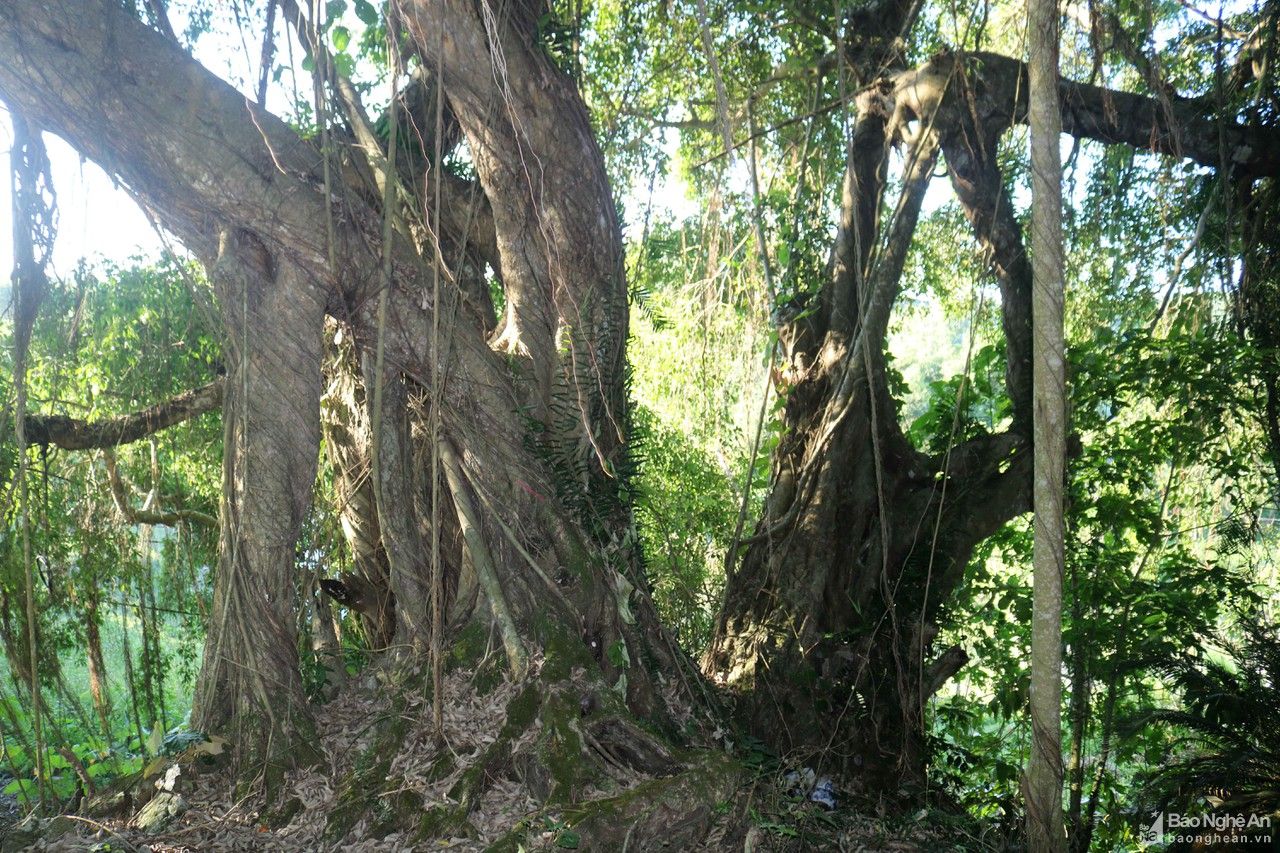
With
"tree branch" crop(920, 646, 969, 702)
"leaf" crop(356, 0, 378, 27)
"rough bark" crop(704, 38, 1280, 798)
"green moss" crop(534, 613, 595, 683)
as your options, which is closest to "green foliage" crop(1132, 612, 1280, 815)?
"tree branch" crop(920, 646, 969, 702)

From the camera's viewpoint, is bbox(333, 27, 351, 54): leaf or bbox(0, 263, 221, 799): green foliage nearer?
bbox(333, 27, 351, 54): leaf

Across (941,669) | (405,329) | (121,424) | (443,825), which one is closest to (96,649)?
(121,424)

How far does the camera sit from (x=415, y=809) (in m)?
3.31

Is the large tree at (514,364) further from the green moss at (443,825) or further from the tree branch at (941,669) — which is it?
the green moss at (443,825)

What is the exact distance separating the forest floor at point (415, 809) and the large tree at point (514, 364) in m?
0.21

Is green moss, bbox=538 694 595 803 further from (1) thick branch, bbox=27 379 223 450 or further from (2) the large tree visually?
(1) thick branch, bbox=27 379 223 450

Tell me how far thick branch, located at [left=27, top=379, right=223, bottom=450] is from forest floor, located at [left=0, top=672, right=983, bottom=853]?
2403mm

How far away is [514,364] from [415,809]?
1.78m

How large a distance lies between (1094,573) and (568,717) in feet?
13.0

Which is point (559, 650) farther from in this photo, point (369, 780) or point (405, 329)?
point (405, 329)

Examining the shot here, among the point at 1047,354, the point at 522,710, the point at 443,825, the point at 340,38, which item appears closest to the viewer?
the point at 443,825

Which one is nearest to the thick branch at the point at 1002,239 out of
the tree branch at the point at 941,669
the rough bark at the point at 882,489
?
the rough bark at the point at 882,489

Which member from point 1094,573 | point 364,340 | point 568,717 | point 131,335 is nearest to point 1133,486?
point 1094,573

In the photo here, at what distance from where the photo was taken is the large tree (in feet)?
11.7
